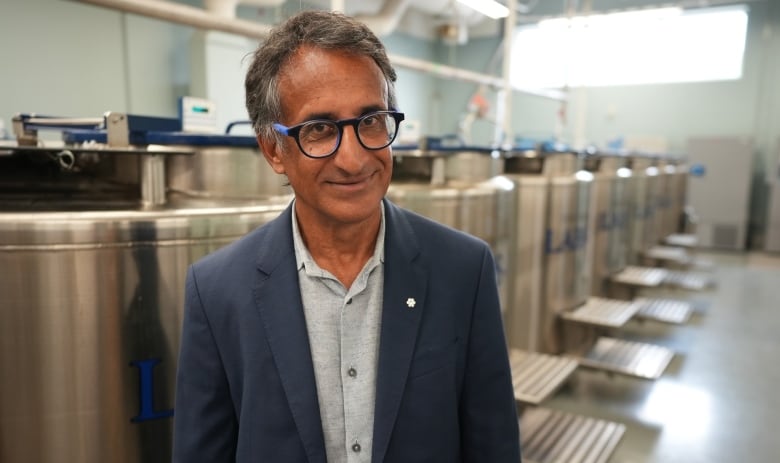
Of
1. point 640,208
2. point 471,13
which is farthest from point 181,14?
point 471,13

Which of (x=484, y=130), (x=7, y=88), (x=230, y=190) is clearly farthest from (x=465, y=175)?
(x=484, y=130)

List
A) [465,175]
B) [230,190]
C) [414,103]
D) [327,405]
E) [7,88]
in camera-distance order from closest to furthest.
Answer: [327,405]
[230,190]
[465,175]
[7,88]
[414,103]

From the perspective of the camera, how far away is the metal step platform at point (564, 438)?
87.4 inches

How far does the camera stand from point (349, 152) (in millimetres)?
841

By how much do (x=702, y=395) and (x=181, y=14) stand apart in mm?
3267

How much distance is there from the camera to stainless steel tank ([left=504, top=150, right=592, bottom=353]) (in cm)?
300

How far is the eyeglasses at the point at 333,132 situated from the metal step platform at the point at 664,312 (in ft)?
11.9

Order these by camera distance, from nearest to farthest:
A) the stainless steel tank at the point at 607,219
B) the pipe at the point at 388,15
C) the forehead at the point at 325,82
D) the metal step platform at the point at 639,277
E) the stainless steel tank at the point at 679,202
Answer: the forehead at the point at 325,82
the stainless steel tank at the point at 607,219
the metal step platform at the point at 639,277
the pipe at the point at 388,15
the stainless steel tank at the point at 679,202

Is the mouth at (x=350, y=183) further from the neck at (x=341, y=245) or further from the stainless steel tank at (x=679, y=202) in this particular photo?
the stainless steel tank at (x=679, y=202)

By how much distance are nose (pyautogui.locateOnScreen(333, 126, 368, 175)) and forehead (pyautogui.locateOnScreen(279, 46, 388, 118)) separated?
0.03 meters

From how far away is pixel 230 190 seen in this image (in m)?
1.67

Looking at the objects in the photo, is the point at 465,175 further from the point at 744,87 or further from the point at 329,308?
the point at 744,87

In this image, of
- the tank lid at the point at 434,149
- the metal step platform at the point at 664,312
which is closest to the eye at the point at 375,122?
the tank lid at the point at 434,149

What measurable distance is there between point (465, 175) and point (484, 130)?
7.44 metres
